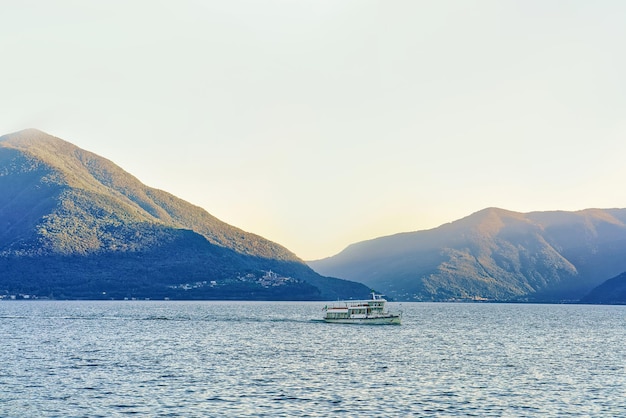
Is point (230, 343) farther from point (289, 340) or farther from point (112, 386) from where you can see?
point (112, 386)

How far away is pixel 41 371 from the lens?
339 feet

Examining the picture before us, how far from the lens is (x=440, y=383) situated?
315 ft

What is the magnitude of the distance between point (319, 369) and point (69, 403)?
39447 mm

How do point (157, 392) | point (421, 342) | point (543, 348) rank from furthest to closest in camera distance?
point (421, 342) → point (543, 348) → point (157, 392)

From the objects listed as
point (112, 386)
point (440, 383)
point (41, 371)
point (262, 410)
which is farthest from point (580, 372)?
point (41, 371)

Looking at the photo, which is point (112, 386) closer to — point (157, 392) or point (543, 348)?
point (157, 392)

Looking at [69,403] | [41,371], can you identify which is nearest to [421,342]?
[41,371]

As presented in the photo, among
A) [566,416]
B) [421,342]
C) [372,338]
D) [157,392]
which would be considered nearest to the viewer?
[566,416]

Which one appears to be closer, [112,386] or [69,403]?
[69,403]

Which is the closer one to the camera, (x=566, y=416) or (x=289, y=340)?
(x=566, y=416)

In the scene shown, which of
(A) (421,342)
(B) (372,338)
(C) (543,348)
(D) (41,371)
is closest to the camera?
(D) (41,371)

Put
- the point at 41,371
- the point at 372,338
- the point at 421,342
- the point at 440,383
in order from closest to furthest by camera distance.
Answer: the point at 440,383
the point at 41,371
the point at 421,342
the point at 372,338

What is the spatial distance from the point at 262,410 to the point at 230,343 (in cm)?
8002

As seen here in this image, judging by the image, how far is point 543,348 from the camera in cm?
15362
